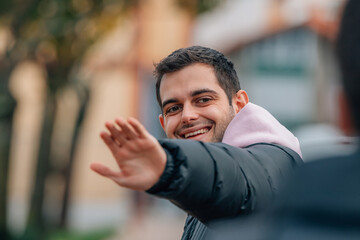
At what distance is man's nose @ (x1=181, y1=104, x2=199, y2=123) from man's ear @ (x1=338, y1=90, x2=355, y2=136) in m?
1.18

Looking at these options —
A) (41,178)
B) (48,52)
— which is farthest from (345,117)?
(41,178)

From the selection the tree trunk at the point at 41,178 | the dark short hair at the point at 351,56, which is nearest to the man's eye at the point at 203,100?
the dark short hair at the point at 351,56

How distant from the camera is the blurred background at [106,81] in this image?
1150 cm

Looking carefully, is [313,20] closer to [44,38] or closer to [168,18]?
[168,18]

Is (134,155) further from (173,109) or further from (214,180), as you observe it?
(173,109)

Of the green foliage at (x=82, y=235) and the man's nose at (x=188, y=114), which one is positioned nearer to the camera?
the man's nose at (x=188, y=114)

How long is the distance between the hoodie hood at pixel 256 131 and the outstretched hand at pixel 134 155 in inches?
22.0

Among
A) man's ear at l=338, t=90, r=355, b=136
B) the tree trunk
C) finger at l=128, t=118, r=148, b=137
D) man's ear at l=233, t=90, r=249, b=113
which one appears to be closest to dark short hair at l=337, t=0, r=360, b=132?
man's ear at l=338, t=90, r=355, b=136

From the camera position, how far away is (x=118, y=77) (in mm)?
23781

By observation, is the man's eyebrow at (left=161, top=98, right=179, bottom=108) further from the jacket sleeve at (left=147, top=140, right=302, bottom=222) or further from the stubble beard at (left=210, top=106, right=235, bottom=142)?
the jacket sleeve at (left=147, top=140, right=302, bottom=222)

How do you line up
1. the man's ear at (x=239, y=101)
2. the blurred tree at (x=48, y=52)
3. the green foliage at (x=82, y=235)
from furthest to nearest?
the green foliage at (x=82, y=235) → the blurred tree at (x=48, y=52) → the man's ear at (x=239, y=101)

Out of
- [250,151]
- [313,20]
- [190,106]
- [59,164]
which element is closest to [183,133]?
[190,106]

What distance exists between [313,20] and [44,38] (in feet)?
33.8

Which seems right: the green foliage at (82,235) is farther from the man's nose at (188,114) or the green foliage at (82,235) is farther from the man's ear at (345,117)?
the man's ear at (345,117)
